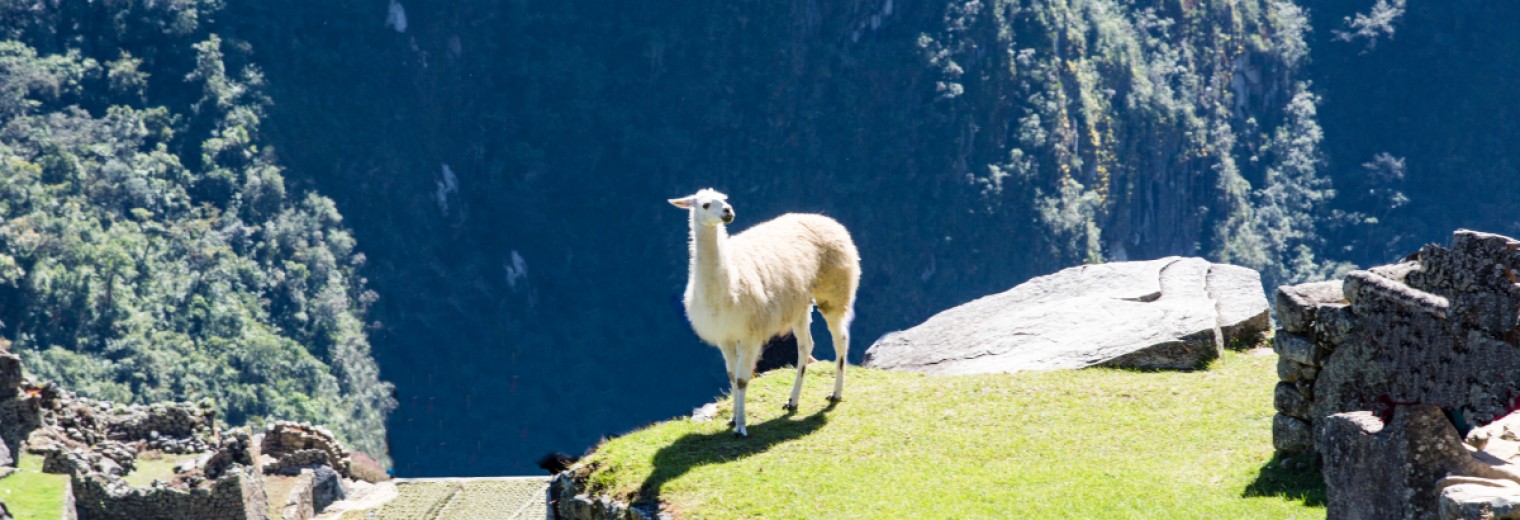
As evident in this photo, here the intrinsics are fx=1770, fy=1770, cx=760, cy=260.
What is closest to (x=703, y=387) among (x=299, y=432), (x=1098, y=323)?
(x=299, y=432)

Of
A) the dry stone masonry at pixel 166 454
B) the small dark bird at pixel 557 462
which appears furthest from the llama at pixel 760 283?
the dry stone masonry at pixel 166 454

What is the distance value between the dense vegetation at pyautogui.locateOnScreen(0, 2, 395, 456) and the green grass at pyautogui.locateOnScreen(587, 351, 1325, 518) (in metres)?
54.6

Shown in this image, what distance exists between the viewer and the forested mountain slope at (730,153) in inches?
3942

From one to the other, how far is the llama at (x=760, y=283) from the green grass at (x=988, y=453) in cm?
55

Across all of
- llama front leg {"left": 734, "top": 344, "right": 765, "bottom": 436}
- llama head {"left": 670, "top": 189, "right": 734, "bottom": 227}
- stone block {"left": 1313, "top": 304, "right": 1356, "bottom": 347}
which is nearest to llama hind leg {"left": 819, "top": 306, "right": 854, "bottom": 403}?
llama front leg {"left": 734, "top": 344, "right": 765, "bottom": 436}

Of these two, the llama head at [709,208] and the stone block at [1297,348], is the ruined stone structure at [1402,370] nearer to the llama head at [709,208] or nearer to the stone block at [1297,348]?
the stone block at [1297,348]

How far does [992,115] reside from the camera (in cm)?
10438

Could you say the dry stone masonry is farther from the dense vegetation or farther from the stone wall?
the dense vegetation

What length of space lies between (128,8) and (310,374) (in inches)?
1069

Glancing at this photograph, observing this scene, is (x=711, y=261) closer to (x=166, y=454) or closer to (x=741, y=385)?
(x=741, y=385)

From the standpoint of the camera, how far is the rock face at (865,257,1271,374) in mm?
15562

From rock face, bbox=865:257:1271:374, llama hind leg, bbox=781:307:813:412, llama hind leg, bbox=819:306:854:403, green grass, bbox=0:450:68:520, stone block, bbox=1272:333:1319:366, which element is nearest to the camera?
stone block, bbox=1272:333:1319:366

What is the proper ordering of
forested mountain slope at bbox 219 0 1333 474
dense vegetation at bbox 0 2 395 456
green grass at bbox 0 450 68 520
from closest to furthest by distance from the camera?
1. green grass at bbox 0 450 68 520
2. dense vegetation at bbox 0 2 395 456
3. forested mountain slope at bbox 219 0 1333 474

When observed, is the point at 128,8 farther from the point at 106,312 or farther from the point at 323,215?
the point at 106,312
